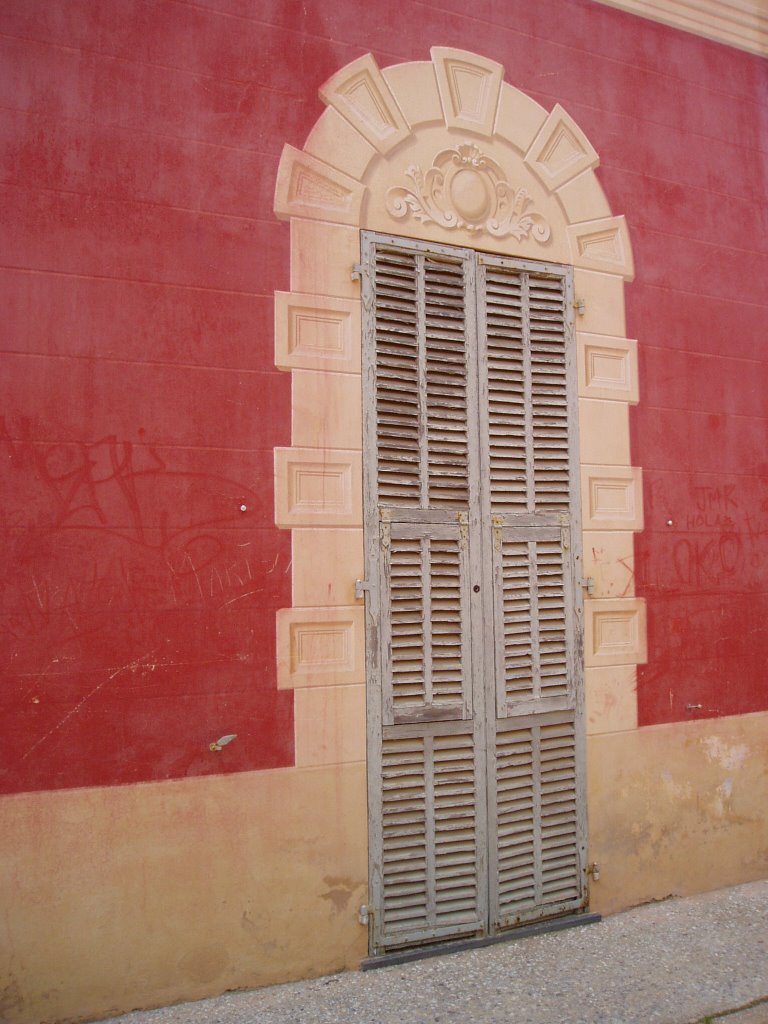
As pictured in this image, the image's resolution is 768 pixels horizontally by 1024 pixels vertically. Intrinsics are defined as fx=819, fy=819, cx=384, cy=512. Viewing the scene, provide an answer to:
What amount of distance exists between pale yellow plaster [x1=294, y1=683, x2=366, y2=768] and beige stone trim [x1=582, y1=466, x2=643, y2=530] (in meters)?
1.51

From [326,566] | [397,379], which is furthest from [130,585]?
[397,379]

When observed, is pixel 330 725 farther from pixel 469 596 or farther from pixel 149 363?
pixel 149 363

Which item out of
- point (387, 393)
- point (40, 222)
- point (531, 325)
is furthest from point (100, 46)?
point (531, 325)

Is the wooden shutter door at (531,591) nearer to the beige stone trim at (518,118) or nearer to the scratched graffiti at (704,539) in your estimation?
the scratched graffiti at (704,539)

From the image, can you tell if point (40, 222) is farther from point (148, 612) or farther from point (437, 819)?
point (437, 819)

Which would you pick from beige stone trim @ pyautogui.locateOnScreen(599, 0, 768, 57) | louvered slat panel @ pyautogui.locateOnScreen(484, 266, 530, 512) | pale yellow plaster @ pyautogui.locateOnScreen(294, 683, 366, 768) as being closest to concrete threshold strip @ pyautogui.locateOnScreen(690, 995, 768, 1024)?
pale yellow plaster @ pyautogui.locateOnScreen(294, 683, 366, 768)

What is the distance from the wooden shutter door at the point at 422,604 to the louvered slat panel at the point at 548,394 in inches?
14.4

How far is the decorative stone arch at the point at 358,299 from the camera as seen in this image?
3654 millimetres

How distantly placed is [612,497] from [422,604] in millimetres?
1235

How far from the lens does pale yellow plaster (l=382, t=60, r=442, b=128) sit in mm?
3951

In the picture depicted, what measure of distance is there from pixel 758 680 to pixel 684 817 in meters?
0.91

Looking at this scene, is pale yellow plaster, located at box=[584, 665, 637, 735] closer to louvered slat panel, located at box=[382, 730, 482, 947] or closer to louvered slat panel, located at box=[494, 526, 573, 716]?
louvered slat panel, located at box=[494, 526, 573, 716]

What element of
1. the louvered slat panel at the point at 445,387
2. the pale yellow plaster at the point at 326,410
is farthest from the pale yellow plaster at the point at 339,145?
the pale yellow plaster at the point at 326,410

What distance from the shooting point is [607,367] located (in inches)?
171
